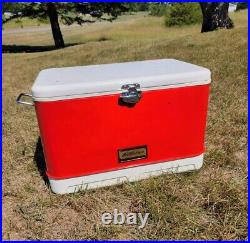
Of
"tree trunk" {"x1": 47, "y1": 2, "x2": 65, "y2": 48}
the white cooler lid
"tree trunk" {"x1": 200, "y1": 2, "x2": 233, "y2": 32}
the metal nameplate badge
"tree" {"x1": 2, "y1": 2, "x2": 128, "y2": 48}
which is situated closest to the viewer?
the white cooler lid

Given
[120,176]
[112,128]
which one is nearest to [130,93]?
[112,128]

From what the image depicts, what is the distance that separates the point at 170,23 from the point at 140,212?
867 inches

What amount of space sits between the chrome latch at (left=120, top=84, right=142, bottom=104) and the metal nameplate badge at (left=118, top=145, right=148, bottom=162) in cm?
36

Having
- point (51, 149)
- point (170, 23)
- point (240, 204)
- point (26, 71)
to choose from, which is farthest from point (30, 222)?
point (170, 23)

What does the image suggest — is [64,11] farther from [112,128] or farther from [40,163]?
[112,128]

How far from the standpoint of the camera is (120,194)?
228 cm

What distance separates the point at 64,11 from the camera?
54.6 ft

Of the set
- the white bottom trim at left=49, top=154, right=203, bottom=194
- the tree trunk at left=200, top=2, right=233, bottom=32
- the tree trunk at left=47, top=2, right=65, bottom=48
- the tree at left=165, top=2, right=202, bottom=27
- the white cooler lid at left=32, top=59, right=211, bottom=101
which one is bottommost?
the tree at left=165, top=2, right=202, bottom=27

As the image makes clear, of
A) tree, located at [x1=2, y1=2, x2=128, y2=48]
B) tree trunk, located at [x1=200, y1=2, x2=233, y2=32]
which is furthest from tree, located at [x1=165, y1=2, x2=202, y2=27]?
tree trunk, located at [x1=200, y1=2, x2=233, y2=32]

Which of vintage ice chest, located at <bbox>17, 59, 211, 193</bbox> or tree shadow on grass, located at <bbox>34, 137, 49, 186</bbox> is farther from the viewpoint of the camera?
tree shadow on grass, located at <bbox>34, 137, 49, 186</bbox>

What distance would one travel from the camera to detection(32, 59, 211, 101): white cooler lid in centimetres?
197

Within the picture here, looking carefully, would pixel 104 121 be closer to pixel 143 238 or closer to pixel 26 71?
pixel 143 238

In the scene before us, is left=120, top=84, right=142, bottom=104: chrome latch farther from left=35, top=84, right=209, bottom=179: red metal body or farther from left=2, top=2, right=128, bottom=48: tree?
left=2, top=2, right=128, bottom=48: tree

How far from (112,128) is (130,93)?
10.4 inches
